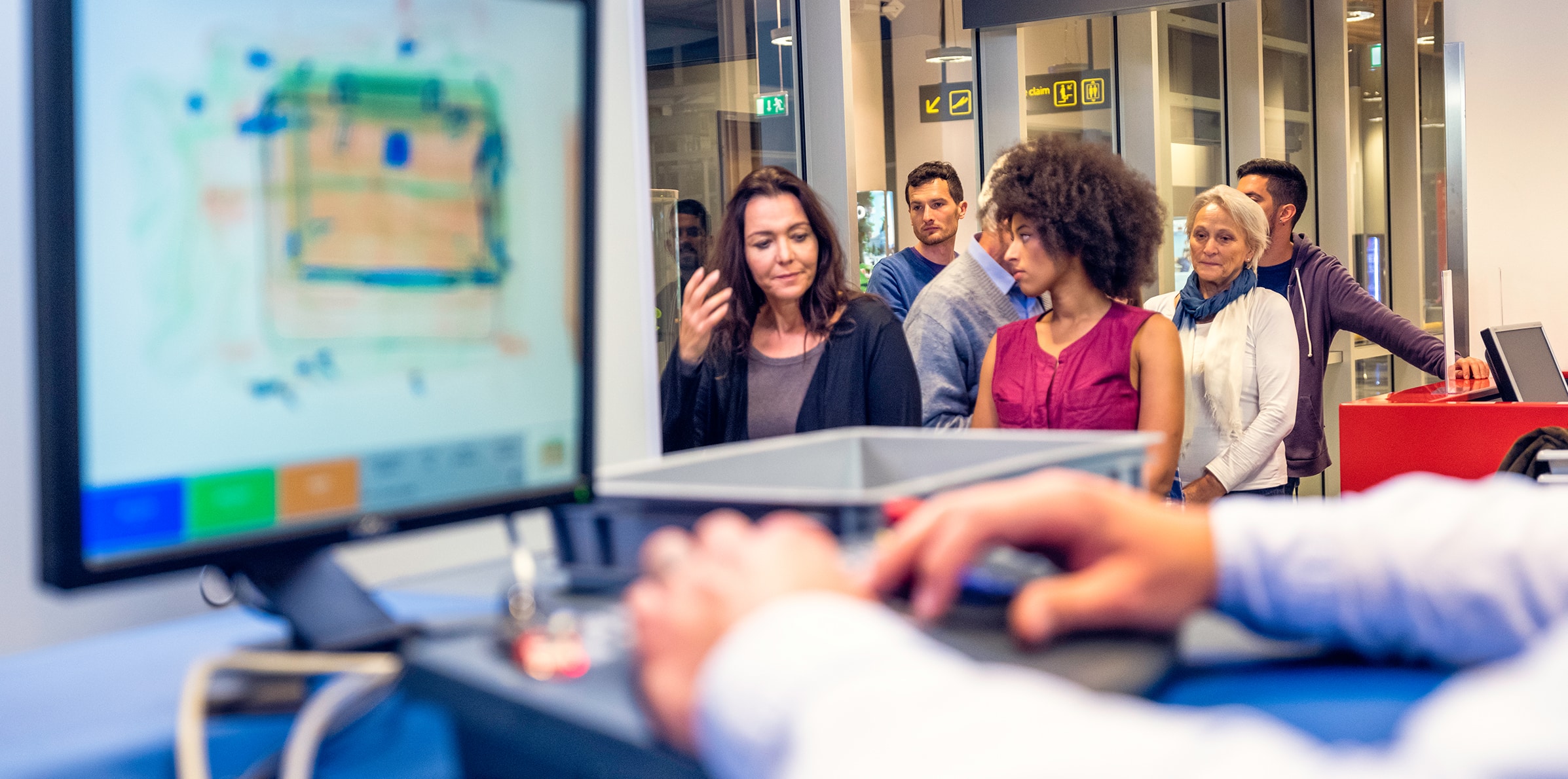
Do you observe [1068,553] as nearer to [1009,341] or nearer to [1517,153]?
[1009,341]

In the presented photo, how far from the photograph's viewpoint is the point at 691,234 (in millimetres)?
4336

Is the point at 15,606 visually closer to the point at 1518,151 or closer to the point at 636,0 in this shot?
the point at 636,0

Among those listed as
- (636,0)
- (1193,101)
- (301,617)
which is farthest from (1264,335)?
(1193,101)

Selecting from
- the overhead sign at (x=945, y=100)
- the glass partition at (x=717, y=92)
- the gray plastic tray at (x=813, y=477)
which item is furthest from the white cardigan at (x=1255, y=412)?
the overhead sign at (x=945, y=100)

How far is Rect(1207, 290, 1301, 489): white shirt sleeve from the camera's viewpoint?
3.16m

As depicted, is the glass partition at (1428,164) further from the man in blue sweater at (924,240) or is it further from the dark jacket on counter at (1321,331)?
the man in blue sweater at (924,240)

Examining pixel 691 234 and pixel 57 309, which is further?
pixel 691 234

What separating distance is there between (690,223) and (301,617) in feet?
12.1

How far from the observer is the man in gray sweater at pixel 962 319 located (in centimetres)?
277

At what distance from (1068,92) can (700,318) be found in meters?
4.23

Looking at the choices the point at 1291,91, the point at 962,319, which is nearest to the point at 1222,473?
the point at 962,319

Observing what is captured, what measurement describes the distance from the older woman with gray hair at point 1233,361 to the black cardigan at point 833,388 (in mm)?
1069

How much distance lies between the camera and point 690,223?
4355mm

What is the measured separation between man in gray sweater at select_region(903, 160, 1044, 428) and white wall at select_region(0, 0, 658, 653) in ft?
4.76
